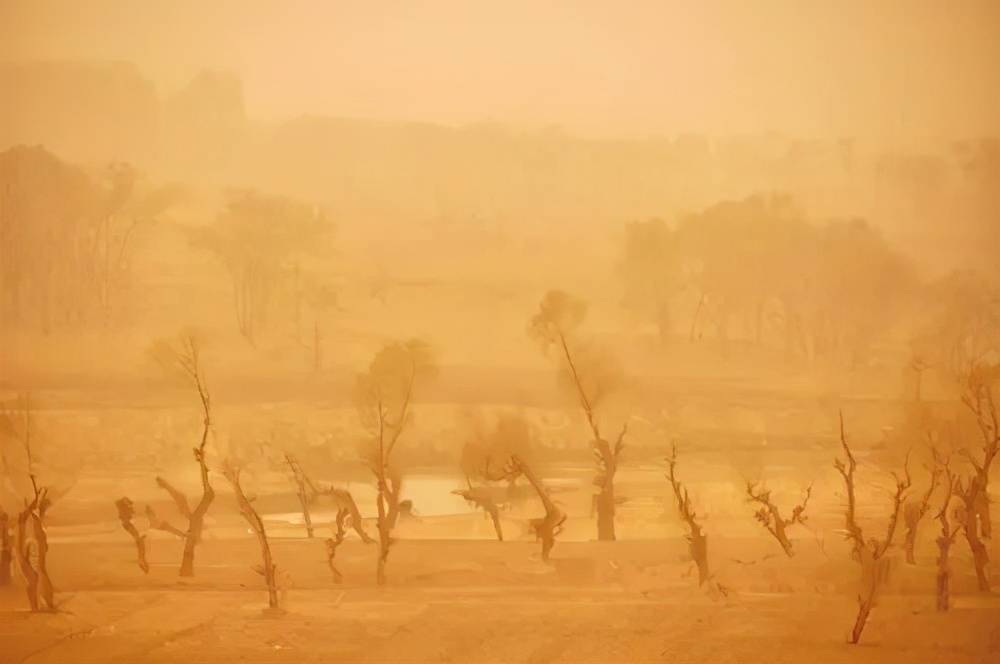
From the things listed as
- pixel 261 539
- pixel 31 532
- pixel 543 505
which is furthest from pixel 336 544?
pixel 31 532

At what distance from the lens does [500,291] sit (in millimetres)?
11547

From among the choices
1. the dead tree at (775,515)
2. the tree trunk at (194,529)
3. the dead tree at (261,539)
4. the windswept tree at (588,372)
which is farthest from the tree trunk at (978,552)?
the tree trunk at (194,529)

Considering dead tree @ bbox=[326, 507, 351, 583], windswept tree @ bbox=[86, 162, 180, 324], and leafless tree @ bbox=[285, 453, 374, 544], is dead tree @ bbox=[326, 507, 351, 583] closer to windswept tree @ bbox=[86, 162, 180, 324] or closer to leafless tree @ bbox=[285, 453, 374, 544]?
leafless tree @ bbox=[285, 453, 374, 544]

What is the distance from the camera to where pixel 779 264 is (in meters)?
11.6

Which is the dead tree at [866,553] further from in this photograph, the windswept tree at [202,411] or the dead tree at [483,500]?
the windswept tree at [202,411]

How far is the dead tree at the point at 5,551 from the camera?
1083 centimetres

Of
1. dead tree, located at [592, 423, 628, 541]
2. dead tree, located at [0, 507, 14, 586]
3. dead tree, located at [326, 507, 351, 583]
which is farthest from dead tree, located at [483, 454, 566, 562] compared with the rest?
dead tree, located at [0, 507, 14, 586]

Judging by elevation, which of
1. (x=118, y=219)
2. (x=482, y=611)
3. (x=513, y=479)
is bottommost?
(x=482, y=611)

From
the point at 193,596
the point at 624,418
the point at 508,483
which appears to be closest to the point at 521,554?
the point at 508,483

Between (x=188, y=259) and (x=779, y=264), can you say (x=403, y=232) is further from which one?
(x=779, y=264)

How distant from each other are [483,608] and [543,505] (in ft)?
4.54

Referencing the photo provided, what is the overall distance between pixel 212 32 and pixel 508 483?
18.6ft

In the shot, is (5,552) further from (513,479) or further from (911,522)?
(911,522)

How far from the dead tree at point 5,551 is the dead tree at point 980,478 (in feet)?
31.2
